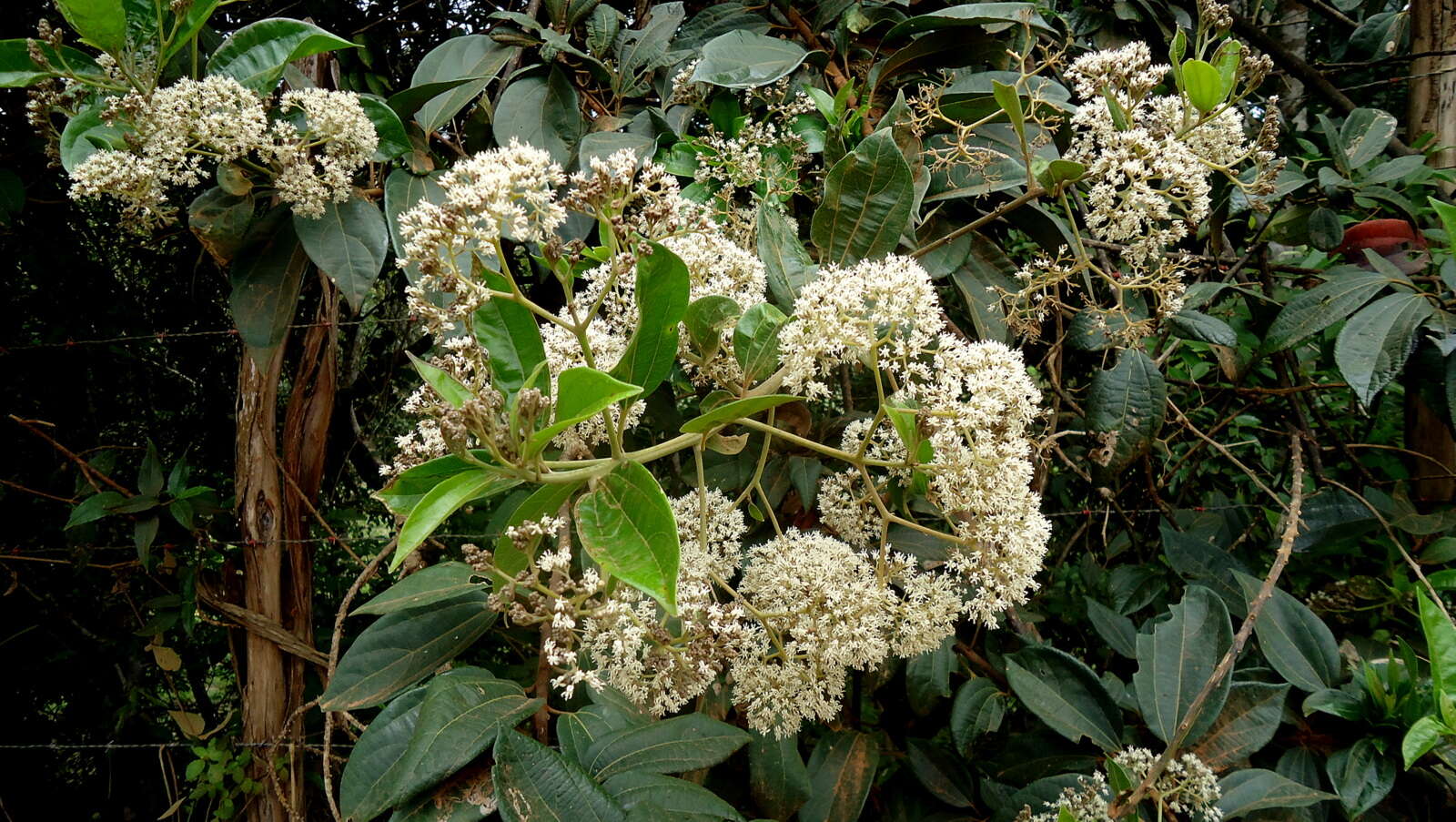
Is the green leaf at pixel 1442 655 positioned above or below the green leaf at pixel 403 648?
below

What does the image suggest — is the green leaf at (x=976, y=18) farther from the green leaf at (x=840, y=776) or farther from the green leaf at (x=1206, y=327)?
the green leaf at (x=840, y=776)

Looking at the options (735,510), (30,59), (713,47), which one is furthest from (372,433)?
(735,510)

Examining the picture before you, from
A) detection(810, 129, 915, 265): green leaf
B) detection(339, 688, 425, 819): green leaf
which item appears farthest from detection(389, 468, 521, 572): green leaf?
detection(810, 129, 915, 265): green leaf

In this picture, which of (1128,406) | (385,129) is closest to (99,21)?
(385,129)

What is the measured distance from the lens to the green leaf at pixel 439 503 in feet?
2.36

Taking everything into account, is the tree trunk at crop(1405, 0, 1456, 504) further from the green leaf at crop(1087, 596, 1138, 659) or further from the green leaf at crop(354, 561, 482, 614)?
the green leaf at crop(354, 561, 482, 614)

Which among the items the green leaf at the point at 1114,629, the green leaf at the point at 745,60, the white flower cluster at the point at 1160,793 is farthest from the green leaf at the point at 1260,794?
the green leaf at the point at 745,60

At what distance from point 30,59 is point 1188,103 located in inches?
70.3

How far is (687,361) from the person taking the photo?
1133mm

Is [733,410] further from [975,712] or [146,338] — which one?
[146,338]

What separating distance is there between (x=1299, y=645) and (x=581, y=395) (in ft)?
4.28

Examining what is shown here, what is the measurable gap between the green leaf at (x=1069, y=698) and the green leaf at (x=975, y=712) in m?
0.10

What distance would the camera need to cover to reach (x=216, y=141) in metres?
1.22

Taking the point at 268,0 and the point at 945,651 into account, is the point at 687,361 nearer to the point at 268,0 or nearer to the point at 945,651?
the point at 945,651
